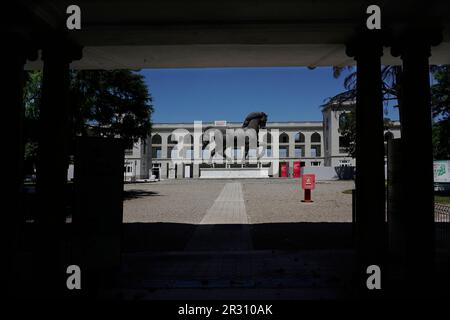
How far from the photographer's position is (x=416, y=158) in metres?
5.24

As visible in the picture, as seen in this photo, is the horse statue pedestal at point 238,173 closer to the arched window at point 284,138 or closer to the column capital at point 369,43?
the arched window at point 284,138

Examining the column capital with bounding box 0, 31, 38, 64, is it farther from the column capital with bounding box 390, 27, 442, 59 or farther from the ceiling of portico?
the column capital with bounding box 390, 27, 442, 59

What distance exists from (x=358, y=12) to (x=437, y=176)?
2062cm

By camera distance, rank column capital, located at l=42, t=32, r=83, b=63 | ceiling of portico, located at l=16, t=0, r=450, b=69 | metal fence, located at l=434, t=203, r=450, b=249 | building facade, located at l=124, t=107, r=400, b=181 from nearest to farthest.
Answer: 1. ceiling of portico, located at l=16, t=0, r=450, b=69
2. column capital, located at l=42, t=32, r=83, b=63
3. metal fence, located at l=434, t=203, r=450, b=249
4. building facade, located at l=124, t=107, r=400, b=181

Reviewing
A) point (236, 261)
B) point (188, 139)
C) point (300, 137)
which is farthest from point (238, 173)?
point (236, 261)

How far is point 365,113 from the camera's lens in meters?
5.36

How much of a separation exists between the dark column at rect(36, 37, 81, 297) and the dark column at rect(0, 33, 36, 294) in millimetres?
405

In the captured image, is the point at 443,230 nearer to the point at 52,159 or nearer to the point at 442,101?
the point at 52,159

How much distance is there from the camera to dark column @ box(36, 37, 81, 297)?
525 centimetres

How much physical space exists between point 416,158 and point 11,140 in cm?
605

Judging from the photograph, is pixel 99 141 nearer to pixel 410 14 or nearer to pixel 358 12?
pixel 358 12

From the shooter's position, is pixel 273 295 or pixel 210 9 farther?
pixel 210 9

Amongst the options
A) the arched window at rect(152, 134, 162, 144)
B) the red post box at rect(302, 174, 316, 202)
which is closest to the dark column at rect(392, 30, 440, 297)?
the red post box at rect(302, 174, 316, 202)

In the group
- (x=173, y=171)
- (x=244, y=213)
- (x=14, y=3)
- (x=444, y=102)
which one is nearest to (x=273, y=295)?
(x=14, y=3)
